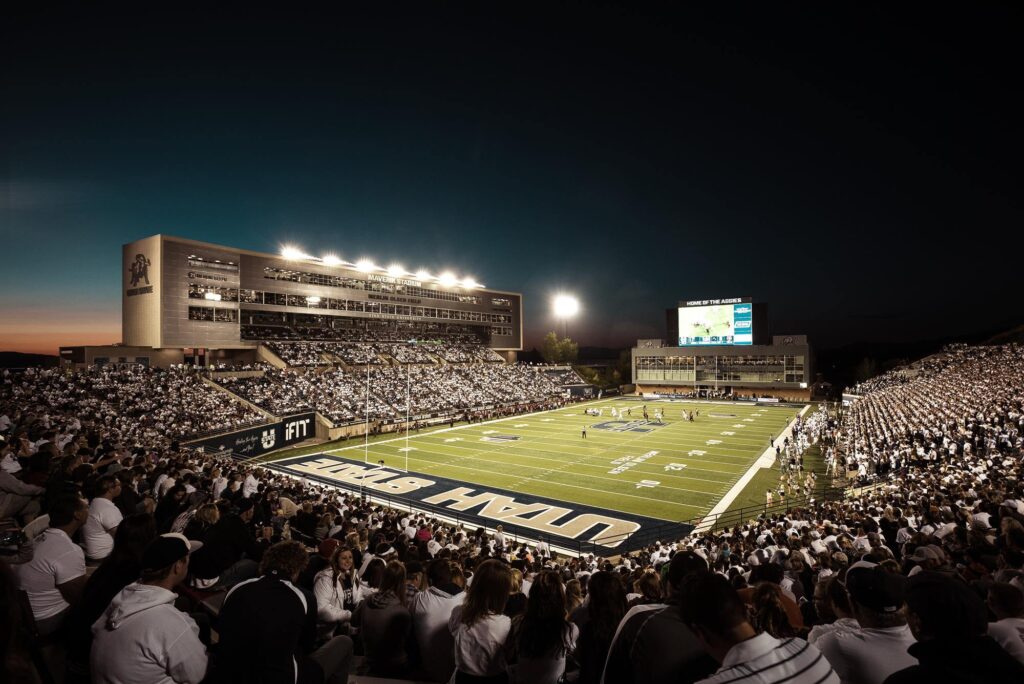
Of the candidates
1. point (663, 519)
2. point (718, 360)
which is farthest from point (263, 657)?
point (718, 360)

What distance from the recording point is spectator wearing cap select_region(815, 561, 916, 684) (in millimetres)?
2861

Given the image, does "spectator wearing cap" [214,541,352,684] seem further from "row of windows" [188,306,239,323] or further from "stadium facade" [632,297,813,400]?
"stadium facade" [632,297,813,400]

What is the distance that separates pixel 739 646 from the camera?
2035 millimetres

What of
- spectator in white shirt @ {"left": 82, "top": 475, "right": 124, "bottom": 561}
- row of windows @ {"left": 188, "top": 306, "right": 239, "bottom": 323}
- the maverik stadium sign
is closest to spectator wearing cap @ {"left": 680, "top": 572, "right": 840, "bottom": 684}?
spectator in white shirt @ {"left": 82, "top": 475, "right": 124, "bottom": 561}

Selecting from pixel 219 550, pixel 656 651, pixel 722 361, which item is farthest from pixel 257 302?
pixel 722 361

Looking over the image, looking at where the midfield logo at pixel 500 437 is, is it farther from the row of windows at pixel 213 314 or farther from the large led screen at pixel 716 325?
the large led screen at pixel 716 325

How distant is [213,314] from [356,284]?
19627 millimetres

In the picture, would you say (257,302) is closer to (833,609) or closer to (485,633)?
(485,633)

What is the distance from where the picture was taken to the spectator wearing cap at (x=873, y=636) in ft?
9.39

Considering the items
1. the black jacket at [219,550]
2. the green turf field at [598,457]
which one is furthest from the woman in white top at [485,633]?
the green turf field at [598,457]

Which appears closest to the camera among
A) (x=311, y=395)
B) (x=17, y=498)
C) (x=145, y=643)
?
(x=145, y=643)

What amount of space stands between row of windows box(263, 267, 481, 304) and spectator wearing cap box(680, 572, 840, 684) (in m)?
63.4

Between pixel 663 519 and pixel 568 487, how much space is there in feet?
18.8

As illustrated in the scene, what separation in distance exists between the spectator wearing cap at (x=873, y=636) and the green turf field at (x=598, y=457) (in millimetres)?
18479
